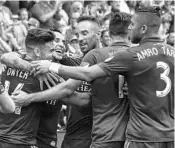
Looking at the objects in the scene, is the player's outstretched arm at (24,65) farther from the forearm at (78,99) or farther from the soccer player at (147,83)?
the soccer player at (147,83)

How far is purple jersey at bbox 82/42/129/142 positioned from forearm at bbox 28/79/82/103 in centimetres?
24

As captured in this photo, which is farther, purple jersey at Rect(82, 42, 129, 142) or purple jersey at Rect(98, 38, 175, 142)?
purple jersey at Rect(82, 42, 129, 142)

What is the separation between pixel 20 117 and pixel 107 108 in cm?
100

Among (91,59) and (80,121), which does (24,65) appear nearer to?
(91,59)

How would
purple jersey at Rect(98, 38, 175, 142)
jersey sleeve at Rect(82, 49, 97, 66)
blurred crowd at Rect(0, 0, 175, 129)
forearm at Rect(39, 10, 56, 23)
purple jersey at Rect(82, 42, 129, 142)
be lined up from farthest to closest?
1. forearm at Rect(39, 10, 56, 23)
2. blurred crowd at Rect(0, 0, 175, 129)
3. jersey sleeve at Rect(82, 49, 97, 66)
4. purple jersey at Rect(82, 42, 129, 142)
5. purple jersey at Rect(98, 38, 175, 142)

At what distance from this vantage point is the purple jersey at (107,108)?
608 cm

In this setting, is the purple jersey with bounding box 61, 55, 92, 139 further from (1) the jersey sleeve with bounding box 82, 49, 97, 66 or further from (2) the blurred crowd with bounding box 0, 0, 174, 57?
(2) the blurred crowd with bounding box 0, 0, 174, 57

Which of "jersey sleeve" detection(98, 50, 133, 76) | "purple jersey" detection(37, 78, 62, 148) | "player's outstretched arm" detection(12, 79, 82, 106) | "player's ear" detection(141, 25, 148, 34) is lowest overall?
"purple jersey" detection(37, 78, 62, 148)

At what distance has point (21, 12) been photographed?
13383mm

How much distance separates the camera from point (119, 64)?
5.72 m

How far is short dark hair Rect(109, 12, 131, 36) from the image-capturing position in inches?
249

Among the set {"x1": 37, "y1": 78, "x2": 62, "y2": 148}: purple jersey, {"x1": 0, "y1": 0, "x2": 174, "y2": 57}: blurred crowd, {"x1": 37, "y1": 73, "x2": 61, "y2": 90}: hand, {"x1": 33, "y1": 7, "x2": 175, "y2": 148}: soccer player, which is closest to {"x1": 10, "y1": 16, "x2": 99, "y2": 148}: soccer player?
{"x1": 37, "y1": 78, "x2": 62, "y2": 148}: purple jersey

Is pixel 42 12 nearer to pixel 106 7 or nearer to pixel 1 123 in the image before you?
pixel 106 7

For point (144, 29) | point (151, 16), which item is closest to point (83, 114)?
point (144, 29)
